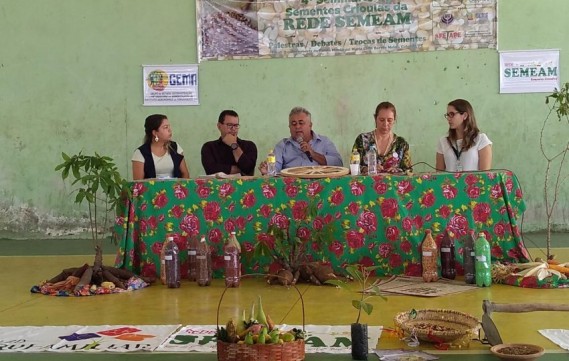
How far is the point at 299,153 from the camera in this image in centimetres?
730

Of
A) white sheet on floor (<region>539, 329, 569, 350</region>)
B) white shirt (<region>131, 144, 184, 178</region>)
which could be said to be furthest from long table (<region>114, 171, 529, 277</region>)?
white sheet on floor (<region>539, 329, 569, 350</region>)

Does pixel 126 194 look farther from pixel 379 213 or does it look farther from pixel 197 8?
pixel 197 8

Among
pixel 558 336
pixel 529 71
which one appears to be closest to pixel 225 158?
pixel 529 71

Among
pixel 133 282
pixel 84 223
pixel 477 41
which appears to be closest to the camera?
pixel 133 282

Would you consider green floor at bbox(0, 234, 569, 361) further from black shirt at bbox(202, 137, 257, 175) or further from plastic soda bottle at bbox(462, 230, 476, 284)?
black shirt at bbox(202, 137, 257, 175)

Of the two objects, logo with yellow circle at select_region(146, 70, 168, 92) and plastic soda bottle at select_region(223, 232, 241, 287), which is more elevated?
logo with yellow circle at select_region(146, 70, 168, 92)

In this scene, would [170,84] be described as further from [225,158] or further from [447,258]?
[447,258]

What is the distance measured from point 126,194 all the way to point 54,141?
127 inches

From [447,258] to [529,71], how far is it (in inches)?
131

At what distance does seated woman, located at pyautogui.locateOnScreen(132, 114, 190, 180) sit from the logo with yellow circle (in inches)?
74.4

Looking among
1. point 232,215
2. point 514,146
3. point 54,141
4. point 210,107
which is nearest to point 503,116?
point 514,146

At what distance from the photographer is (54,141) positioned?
30.1 feet

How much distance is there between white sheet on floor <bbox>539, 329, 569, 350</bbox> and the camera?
4.07 meters

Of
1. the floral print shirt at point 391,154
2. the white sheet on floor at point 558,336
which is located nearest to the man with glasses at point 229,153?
the floral print shirt at point 391,154
